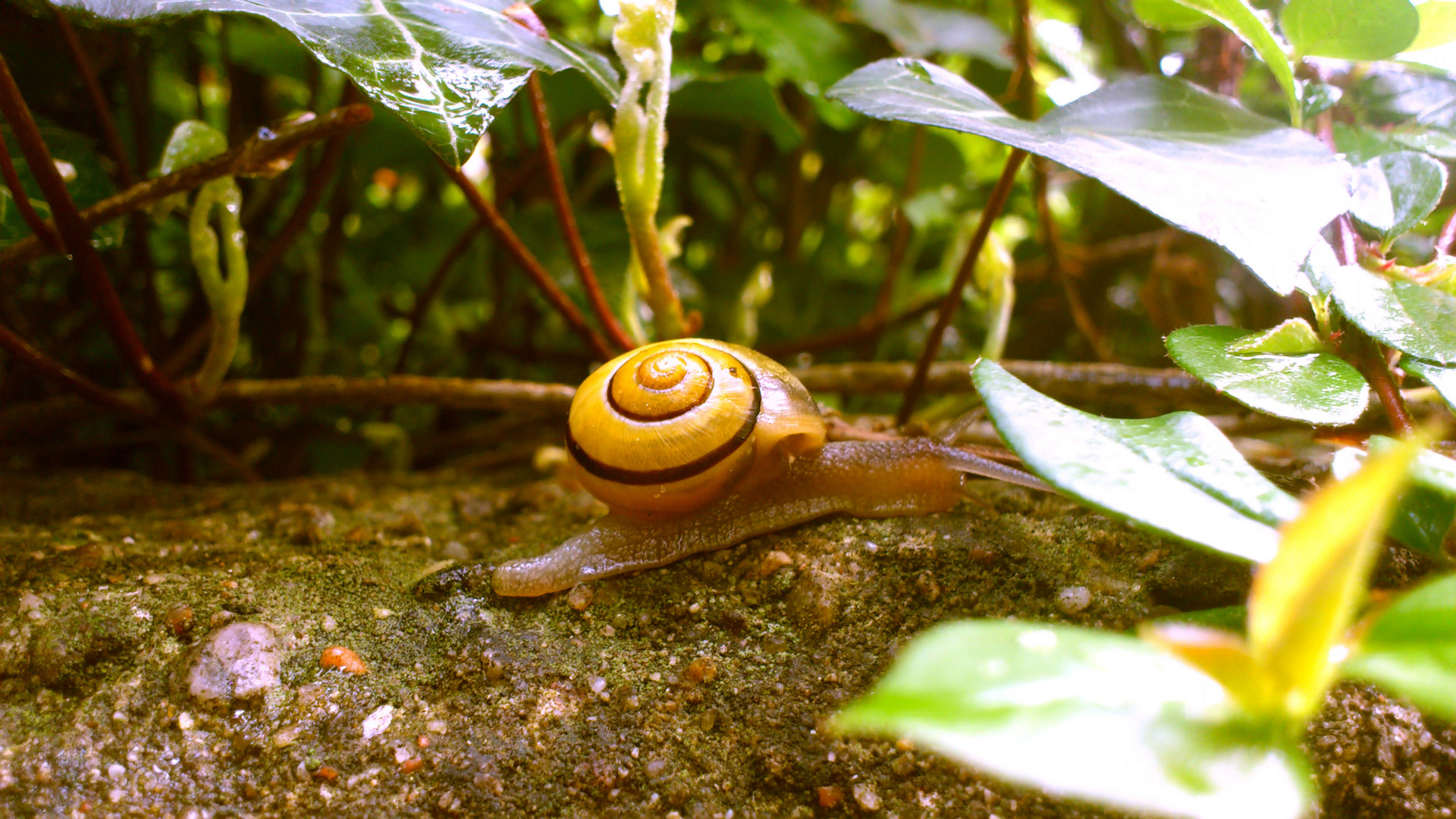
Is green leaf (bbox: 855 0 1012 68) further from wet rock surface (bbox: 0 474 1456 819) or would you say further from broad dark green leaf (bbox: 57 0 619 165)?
wet rock surface (bbox: 0 474 1456 819)

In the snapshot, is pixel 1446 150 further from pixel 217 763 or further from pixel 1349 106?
pixel 217 763

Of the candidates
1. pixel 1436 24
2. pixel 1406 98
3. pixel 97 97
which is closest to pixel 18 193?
pixel 97 97

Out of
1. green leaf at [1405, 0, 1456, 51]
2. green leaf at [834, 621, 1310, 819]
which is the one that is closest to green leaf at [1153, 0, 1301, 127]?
green leaf at [1405, 0, 1456, 51]

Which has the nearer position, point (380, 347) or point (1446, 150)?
point (1446, 150)

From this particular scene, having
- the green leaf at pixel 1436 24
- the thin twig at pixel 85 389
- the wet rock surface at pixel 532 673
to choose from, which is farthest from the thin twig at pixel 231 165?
the green leaf at pixel 1436 24

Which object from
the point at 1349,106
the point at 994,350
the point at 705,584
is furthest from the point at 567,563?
the point at 1349,106

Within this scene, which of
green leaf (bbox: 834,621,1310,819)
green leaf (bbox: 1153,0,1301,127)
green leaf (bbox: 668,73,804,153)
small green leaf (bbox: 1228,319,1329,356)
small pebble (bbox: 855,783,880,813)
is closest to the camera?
green leaf (bbox: 834,621,1310,819)

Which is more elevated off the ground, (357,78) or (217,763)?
(357,78)

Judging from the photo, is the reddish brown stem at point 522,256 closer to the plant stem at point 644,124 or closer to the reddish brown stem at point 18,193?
the plant stem at point 644,124
